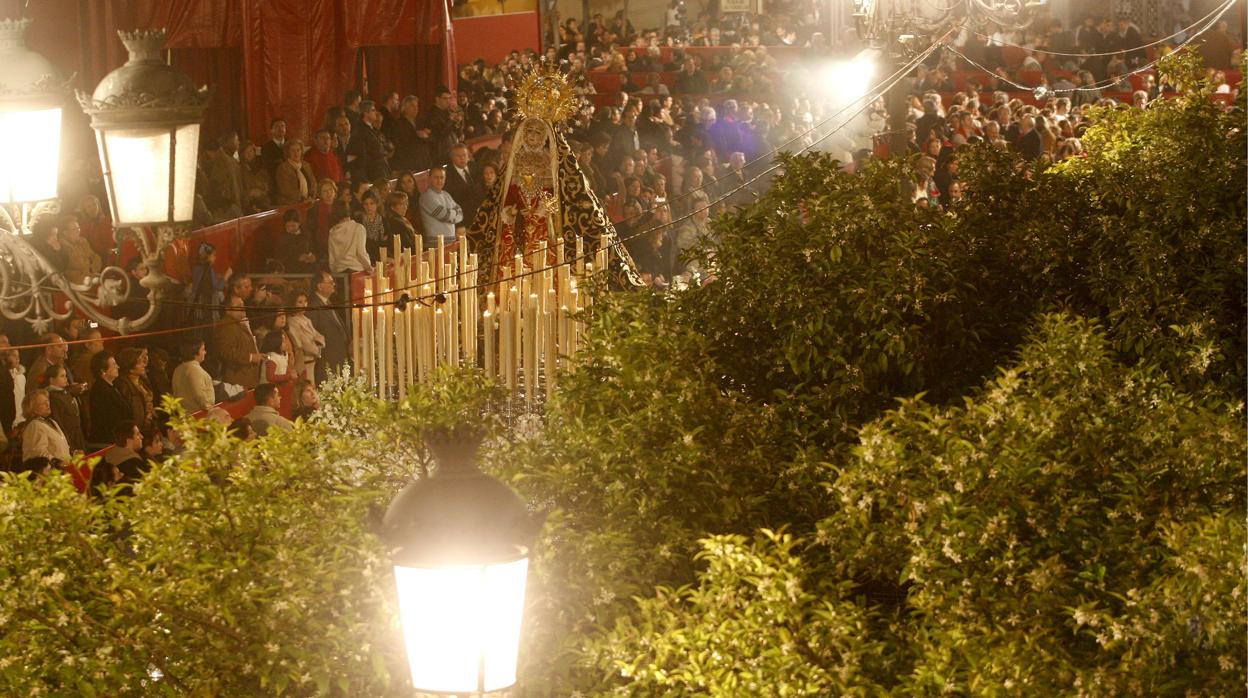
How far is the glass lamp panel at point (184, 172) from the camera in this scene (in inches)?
187

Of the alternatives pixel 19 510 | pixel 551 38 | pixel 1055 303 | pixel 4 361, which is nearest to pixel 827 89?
pixel 551 38

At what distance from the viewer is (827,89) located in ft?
69.1

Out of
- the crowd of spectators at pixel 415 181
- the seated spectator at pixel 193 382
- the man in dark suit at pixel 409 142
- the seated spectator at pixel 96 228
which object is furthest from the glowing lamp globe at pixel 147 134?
the man in dark suit at pixel 409 142

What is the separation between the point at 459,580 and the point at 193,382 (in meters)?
7.18

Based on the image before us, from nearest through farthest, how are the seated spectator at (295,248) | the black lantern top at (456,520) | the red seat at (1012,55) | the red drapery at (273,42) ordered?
the black lantern top at (456,520) → the seated spectator at (295,248) → the red drapery at (273,42) → the red seat at (1012,55)

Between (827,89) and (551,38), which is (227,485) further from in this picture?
(551,38)

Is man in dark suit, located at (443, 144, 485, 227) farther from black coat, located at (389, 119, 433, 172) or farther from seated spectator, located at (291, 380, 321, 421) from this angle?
seated spectator, located at (291, 380, 321, 421)

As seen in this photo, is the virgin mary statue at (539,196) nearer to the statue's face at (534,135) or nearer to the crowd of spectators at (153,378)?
the statue's face at (534,135)

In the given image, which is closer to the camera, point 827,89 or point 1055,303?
point 1055,303

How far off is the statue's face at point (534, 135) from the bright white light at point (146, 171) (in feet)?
16.7

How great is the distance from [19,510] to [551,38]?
74.7 feet

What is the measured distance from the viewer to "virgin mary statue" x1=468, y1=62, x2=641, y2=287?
9664 millimetres

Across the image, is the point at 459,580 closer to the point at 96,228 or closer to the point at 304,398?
the point at 304,398

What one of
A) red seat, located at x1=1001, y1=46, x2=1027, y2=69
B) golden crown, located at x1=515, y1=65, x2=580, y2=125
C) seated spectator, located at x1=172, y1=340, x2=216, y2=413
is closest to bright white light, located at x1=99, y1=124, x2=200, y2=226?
golden crown, located at x1=515, y1=65, x2=580, y2=125
